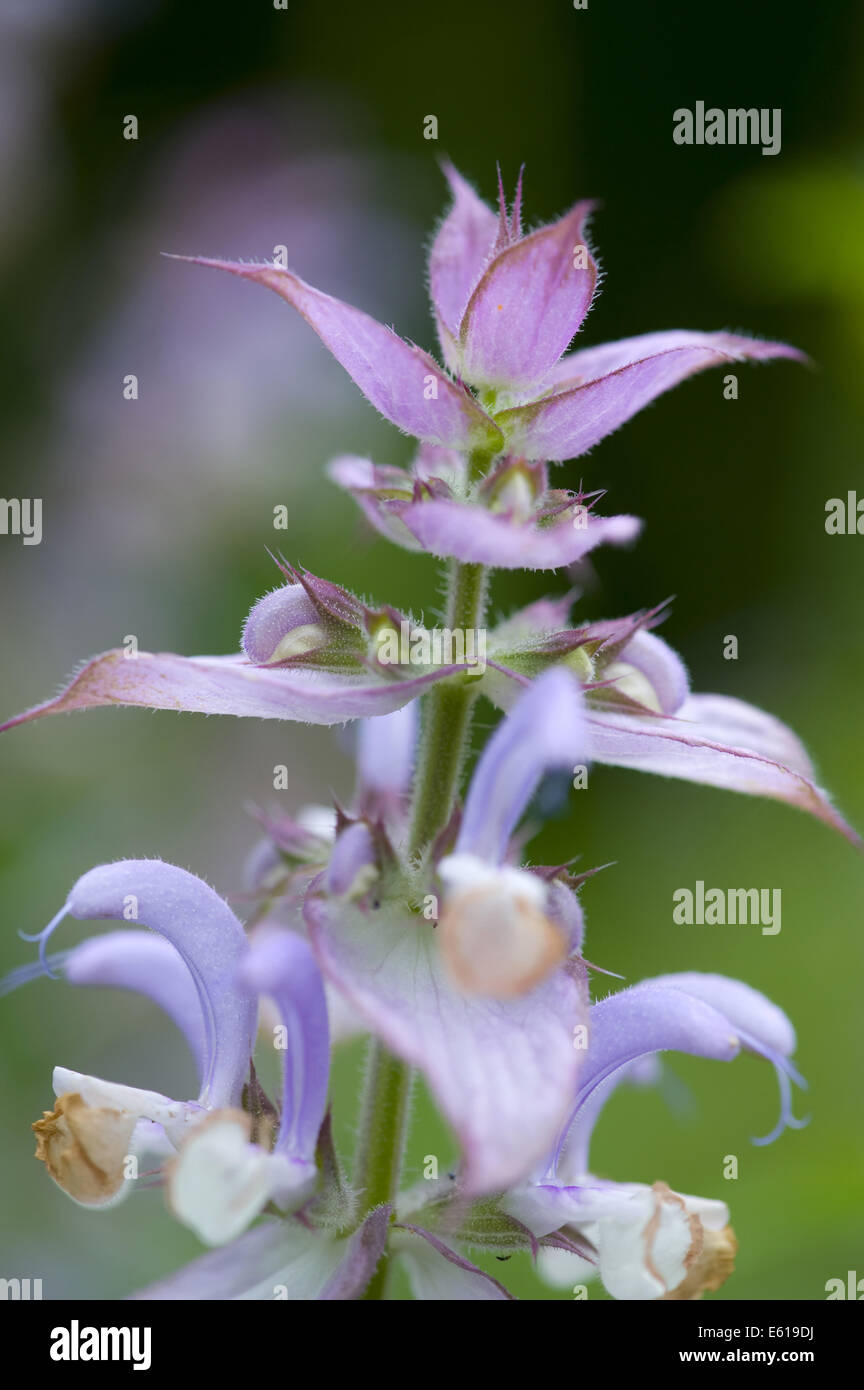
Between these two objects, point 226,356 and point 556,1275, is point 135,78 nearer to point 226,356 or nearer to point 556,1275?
point 226,356

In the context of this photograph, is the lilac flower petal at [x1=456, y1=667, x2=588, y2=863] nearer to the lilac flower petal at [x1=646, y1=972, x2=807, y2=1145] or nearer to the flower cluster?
the flower cluster

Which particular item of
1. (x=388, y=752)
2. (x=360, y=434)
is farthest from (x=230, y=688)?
(x=360, y=434)

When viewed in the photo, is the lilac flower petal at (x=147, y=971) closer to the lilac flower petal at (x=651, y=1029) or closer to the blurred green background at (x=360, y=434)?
the lilac flower petal at (x=651, y=1029)

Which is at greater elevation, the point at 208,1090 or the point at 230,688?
the point at 230,688

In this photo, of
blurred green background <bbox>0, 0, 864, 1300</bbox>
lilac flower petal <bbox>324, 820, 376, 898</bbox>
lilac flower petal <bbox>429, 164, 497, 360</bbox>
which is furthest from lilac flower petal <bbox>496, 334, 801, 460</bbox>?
blurred green background <bbox>0, 0, 864, 1300</bbox>

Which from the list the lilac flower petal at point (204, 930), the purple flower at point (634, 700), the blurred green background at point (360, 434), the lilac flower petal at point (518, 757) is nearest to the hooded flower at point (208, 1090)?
the lilac flower petal at point (204, 930)

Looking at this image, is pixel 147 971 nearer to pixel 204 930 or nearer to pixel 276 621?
pixel 204 930
